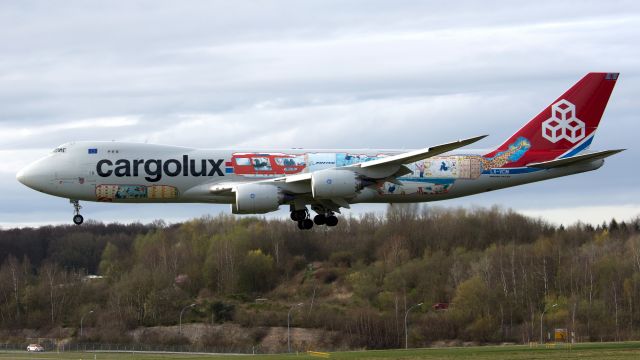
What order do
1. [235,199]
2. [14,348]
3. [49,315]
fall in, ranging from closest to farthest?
[235,199] < [14,348] < [49,315]

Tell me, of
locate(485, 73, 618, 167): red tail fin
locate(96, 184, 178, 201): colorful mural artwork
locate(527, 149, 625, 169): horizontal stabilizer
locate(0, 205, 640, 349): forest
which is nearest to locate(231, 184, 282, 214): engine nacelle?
locate(96, 184, 178, 201): colorful mural artwork

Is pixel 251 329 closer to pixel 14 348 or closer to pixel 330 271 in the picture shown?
pixel 330 271

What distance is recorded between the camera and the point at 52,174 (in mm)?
67938

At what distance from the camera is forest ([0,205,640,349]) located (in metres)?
104

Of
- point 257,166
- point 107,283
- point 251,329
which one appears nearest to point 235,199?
point 257,166

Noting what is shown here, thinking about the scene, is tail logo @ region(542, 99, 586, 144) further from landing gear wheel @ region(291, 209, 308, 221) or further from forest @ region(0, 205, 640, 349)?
forest @ region(0, 205, 640, 349)

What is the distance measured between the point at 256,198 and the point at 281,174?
10.3ft

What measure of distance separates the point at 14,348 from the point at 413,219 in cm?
3654

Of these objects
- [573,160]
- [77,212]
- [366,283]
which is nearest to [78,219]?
[77,212]

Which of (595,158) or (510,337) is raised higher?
(595,158)

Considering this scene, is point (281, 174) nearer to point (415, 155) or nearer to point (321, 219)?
point (321, 219)

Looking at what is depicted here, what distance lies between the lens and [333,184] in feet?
216

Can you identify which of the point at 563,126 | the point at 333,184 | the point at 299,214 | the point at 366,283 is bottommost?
the point at 366,283

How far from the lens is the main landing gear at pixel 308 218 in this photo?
70.4 m
